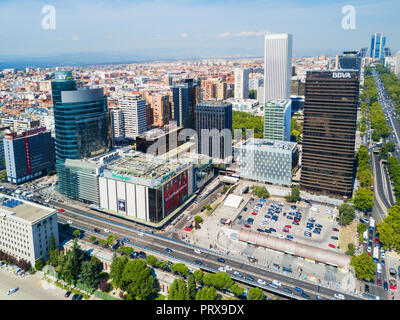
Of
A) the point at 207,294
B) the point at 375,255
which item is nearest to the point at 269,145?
the point at 375,255

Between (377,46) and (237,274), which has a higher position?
(377,46)

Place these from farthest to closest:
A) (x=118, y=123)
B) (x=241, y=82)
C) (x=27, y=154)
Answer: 1. (x=241, y=82)
2. (x=118, y=123)
3. (x=27, y=154)

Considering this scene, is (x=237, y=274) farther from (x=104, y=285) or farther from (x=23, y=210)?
(x=23, y=210)

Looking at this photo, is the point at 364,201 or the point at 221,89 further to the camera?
the point at 221,89

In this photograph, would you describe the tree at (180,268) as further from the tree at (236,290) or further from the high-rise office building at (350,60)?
the high-rise office building at (350,60)

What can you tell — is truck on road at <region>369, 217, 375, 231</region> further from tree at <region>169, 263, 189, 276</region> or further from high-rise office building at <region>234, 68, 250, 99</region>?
high-rise office building at <region>234, 68, 250, 99</region>

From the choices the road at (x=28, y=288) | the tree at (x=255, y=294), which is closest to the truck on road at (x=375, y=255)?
the tree at (x=255, y=294)

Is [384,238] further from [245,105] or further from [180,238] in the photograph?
[245,105]
